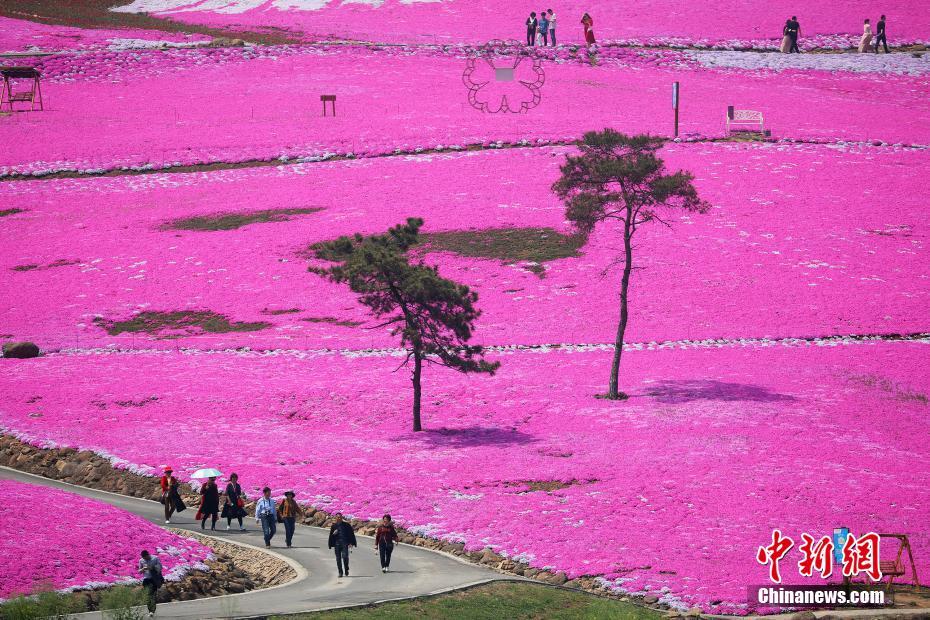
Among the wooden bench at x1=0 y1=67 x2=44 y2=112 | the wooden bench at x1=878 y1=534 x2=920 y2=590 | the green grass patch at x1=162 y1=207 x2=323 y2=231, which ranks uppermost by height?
the wooden bench at x1=0 y1=67 x2=44 y2=112

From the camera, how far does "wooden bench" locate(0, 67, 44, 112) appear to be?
8188 cm

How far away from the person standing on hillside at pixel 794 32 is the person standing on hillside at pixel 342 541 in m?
76.9

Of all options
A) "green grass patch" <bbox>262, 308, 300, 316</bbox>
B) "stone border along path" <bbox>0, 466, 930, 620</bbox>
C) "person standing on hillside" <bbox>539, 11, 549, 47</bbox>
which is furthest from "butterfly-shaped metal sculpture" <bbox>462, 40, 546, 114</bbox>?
"stone border along path" <bbox>0, 466, 930, 620</bbox>

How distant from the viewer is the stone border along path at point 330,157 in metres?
71.8

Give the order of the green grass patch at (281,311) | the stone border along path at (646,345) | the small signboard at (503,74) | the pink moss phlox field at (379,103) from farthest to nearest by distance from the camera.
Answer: the small signboard at (503,74) < the pink moss phlox field at (379,103) < the green grass patch at (281,311) < the stone border along path at (646,345)

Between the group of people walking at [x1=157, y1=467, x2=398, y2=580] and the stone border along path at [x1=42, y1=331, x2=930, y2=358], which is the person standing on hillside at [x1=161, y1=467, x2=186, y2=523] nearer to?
the group of people walking at [x1=157, y1=467, x2=398, y2=580]

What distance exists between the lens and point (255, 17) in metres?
109

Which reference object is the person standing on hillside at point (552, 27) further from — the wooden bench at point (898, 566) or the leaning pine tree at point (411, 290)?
the wooden bench at point (898, 566)

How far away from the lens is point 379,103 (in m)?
82.6

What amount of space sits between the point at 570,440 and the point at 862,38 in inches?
2705

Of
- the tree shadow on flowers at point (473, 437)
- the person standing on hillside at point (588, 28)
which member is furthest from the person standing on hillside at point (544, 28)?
the tree shadow on flowers at point (473, 437)

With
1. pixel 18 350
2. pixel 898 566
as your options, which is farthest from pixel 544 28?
pixel 898 566

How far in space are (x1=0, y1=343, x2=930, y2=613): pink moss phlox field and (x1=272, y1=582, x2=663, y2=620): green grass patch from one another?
144 cm

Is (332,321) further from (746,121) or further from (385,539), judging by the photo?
(746,121)
